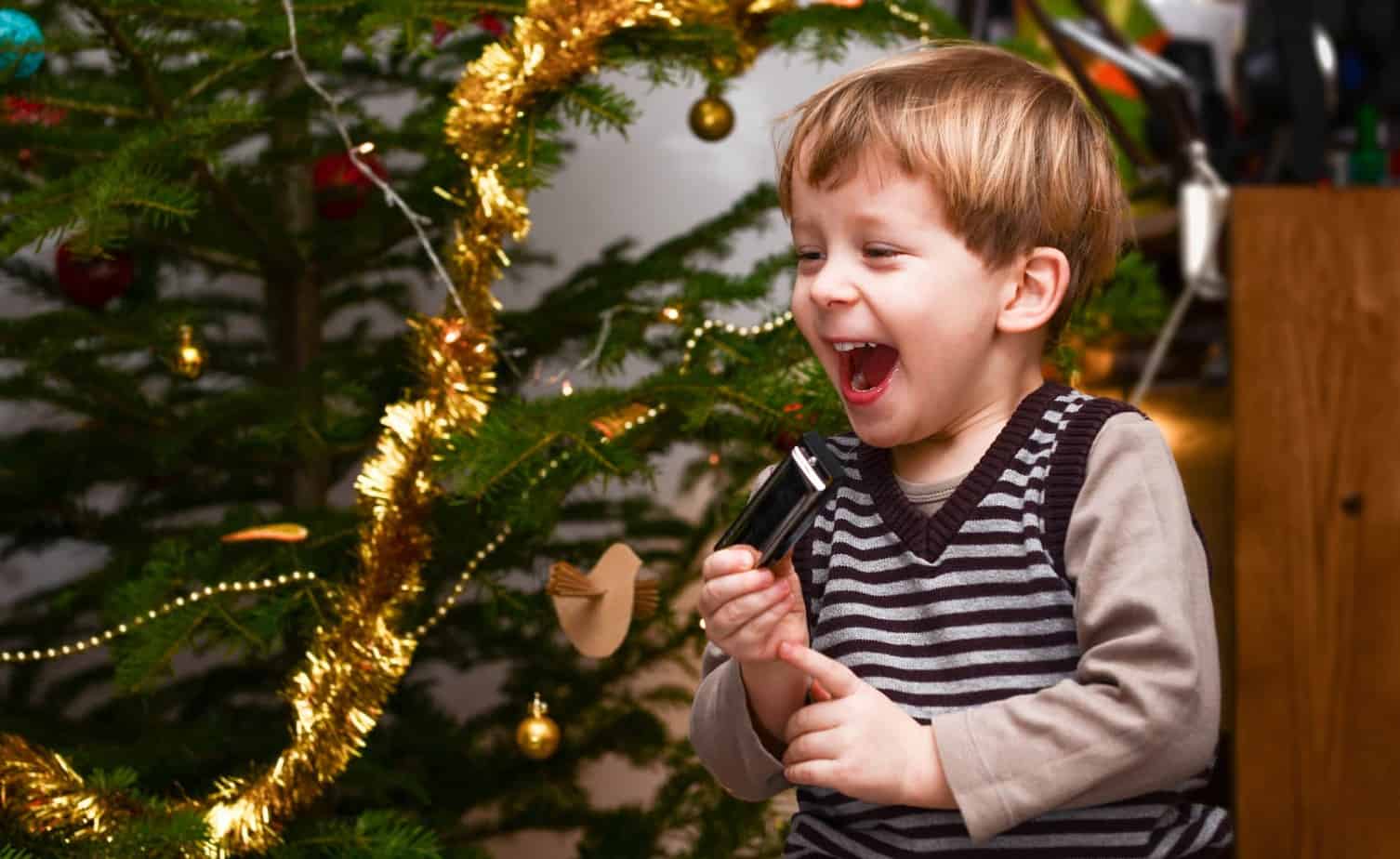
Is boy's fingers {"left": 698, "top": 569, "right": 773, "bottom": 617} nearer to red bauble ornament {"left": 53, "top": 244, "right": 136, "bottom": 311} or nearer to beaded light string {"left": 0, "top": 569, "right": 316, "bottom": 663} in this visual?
Answer: beaded light string {"left": 0, "top": 569, "right": 316, "bottom": 663}

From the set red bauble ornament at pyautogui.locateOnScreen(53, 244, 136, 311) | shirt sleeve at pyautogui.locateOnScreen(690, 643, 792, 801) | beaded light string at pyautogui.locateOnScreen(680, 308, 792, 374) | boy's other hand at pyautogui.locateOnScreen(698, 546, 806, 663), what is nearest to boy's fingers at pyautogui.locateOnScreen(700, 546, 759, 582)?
boy's other hand at pyautogui.locateOnScreen(698, 546, 806, 663)

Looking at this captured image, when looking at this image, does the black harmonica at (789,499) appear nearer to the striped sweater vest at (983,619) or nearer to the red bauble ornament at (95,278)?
the striped sweater vest at (983,619)

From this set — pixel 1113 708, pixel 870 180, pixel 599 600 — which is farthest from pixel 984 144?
pixel 599 600

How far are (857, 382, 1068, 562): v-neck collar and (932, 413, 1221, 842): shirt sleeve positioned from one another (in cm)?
6

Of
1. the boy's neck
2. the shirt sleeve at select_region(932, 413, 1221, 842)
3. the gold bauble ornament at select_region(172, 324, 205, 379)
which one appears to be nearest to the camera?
the shirt sleeve at select_region(932, 413, 1221, 842)

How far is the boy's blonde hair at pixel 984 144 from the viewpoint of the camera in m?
0.71

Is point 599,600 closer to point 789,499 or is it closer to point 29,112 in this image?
point 789,499

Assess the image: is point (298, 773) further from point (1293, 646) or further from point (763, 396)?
point (1293, 646)

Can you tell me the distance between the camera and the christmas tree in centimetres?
100

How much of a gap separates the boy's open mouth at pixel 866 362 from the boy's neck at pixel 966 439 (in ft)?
0.17

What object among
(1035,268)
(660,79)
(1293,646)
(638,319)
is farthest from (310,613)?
(1293,646)

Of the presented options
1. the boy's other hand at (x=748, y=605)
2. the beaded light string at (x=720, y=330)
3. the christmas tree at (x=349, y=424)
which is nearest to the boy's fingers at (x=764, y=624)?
the boy's other hand at (x=748, y=605)

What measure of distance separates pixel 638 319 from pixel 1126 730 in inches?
26.7

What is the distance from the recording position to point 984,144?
28.0 inches
